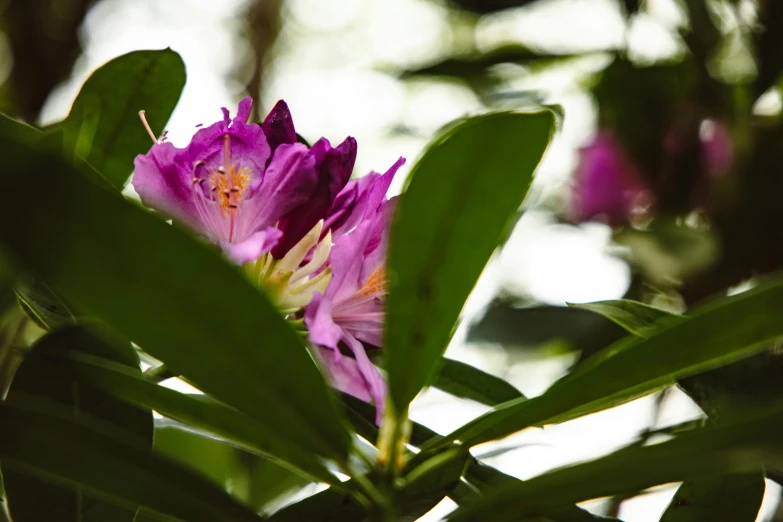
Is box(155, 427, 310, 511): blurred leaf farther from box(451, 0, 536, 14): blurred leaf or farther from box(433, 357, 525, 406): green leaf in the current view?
box(451, 0, 536, 14): blurred leaf

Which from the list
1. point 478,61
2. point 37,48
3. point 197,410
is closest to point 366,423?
point 197,410

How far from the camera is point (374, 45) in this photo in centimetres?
455

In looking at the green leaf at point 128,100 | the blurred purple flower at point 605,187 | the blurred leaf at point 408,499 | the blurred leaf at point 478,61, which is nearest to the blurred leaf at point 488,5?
the blurred leaf at point 478,61

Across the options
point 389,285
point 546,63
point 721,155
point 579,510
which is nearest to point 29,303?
point 389,285

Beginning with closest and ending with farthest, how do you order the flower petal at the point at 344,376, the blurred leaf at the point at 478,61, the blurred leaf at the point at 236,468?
1. the flower petal at the point at 344,376
2. the blurred leaf at the point at 236,468
3. the blurred leaf at the point at 478,61

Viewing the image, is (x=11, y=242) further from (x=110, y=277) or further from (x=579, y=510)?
(x=579, y=510)

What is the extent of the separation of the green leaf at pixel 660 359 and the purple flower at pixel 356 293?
3.9 inches

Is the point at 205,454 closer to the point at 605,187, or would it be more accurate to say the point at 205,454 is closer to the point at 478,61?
the point at 478,61

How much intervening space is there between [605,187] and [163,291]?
1.26 meters

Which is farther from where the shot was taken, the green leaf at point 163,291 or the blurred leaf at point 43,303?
the blurred leaf at point 43,303

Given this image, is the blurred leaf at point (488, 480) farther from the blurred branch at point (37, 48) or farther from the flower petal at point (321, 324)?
the blurred branch at point (37, 48)

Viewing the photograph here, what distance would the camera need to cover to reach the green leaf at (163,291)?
25cm

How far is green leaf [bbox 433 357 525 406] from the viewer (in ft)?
1.90

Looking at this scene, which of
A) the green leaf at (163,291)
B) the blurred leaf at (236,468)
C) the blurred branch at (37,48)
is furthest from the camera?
the blurred branch at (37,48)
